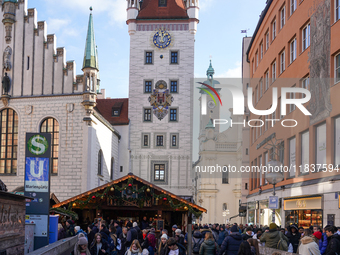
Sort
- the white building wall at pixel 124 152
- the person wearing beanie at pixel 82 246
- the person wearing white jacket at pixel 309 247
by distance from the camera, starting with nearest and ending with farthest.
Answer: the person wearing white jacket at pixel 309 247 < the person wearing beanie at pixel 82 246 < the white building wall at pixel 124 152

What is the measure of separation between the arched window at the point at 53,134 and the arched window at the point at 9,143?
7.48ft

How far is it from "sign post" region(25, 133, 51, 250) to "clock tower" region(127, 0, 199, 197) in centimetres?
3401

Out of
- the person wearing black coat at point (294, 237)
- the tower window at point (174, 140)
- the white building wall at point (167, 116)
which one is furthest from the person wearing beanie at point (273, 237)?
the tower window at point (174, 140)

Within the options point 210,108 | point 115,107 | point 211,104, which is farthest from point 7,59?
point 210,108

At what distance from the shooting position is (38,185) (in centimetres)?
1323

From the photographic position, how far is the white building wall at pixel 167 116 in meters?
47.3

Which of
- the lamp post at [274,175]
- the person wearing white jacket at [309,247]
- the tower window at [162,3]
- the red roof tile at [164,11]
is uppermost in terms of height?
the tower window at [162,3]

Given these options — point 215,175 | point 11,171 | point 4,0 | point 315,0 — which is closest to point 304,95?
point 315,0

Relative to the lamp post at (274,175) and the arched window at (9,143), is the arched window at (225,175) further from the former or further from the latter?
the lamp post at (274,175)

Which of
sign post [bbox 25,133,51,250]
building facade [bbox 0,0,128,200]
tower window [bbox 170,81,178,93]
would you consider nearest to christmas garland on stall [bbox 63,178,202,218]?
building facade [bbox 0,0,128,200]

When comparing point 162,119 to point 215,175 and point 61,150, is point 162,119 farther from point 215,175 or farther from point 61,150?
point 215,175

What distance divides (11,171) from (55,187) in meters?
4.01

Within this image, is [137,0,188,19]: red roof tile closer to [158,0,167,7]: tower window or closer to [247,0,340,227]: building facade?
[158,0,167,7]: tower window

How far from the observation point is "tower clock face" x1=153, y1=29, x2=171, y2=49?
1927 inches
